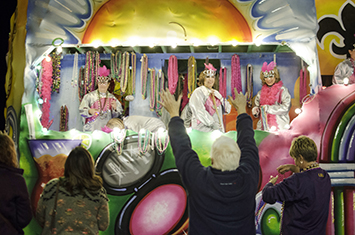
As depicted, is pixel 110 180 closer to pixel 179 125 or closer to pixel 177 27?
pixel 179 125

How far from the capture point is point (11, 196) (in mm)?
2250

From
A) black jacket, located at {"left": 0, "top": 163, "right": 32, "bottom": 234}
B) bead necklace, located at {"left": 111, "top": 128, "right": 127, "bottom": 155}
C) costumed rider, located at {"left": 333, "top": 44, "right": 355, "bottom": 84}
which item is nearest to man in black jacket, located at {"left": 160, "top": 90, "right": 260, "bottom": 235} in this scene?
black jacket, located at {"left": 0, "top": 163, "right": 32, "bottom": 234}

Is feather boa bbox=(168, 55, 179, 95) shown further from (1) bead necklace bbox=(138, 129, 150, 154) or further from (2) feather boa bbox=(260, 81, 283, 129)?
(2) feather boa bbox=(260, 81, 283, 129)

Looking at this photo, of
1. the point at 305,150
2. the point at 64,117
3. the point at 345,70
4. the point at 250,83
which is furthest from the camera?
the point at 64,117

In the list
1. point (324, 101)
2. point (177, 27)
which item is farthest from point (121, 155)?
point (324, 101)

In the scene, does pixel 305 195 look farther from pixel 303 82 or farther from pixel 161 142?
pixel 303 82

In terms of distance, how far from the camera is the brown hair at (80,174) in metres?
2.24

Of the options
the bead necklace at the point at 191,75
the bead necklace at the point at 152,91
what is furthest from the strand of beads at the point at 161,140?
the bead necklace at the point at 191,75

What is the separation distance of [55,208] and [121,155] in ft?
5.83

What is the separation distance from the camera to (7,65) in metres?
4.22

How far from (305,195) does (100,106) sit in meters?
3.73

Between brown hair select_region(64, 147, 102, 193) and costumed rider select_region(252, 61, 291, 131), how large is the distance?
3422mm

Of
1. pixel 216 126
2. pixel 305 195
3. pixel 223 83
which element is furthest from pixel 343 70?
pixel 305 195

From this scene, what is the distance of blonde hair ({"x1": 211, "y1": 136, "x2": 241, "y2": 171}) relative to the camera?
2049 mm
